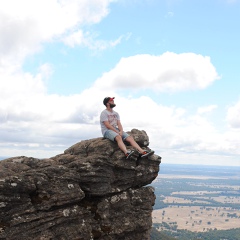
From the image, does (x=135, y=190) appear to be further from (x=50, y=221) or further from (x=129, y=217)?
(x=50, y=221)

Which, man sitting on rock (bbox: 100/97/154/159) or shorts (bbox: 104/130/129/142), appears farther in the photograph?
shorts (bbox: 104/130/129/142)

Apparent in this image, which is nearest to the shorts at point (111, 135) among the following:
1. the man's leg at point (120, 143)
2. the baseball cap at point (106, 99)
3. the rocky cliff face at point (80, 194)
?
the man's leg at point (120, 143)

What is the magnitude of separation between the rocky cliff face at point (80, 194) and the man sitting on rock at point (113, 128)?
0.74 m

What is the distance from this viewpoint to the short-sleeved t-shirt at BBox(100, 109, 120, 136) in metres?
25.7

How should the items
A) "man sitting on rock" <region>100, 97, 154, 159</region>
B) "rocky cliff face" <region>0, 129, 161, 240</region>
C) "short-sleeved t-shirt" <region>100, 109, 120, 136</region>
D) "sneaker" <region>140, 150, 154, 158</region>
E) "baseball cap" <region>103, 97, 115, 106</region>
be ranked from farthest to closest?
1. "baseball cap" <region>103, 97, 115, 106</region>
2. "short-sleeved t-shirt" <region>100, 109, 120, 136</region>
3. "man sitting on rock" <region>100, 97, 154, 159</region>
4. "sneaker" <region>140, 150, 154, 158</region>
5. "rocky cliff face" <region>0, 129, 161, 240</region>

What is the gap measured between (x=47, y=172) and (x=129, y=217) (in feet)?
23.9

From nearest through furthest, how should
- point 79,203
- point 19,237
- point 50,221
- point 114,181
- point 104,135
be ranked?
point 19,237, point 50,221, point 79,203, point 114,181, point 104,135

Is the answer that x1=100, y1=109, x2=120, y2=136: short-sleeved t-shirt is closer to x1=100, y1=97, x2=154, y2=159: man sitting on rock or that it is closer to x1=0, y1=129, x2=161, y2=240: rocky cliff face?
x1=100, y1=97, x2=154, y2=159: man sitting on rock

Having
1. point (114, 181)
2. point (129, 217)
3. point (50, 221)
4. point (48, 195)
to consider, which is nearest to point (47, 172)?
point (48, 195)

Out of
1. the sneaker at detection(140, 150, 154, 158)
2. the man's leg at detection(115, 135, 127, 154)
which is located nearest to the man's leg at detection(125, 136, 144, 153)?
the sneaker at detection(140, 150, 154, 158)

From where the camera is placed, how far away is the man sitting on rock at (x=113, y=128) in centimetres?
2516

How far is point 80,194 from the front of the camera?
2212 cm

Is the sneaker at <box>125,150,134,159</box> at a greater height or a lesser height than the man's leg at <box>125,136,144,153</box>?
lesser

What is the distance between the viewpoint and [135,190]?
82.7 ft
